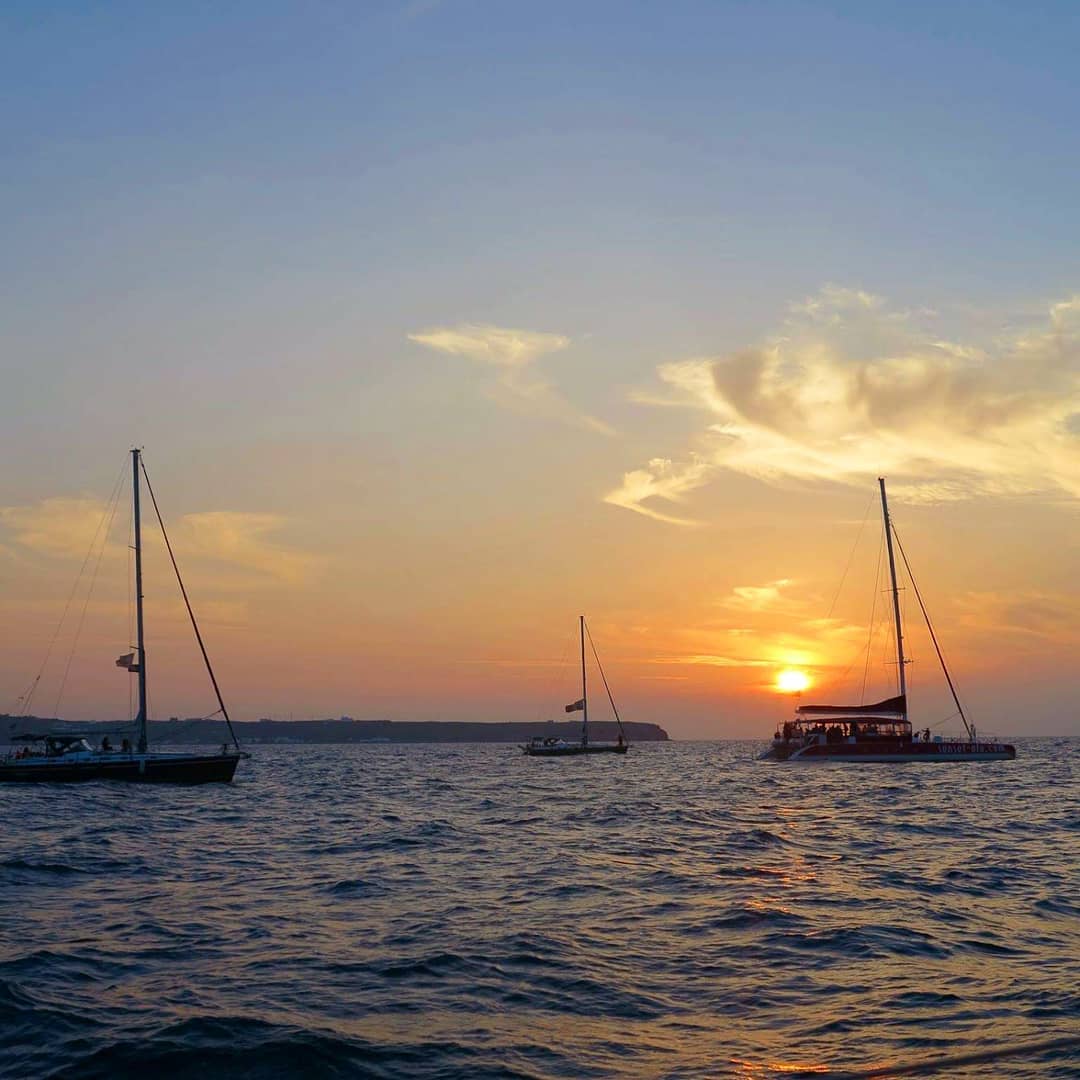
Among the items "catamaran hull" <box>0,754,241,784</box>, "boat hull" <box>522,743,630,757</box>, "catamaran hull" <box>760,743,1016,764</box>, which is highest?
"catamaran hull" <box>0,754,241,784</box>

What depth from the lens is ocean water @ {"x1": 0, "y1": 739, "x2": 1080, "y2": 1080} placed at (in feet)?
39.3

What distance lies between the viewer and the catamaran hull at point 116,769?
57.0m

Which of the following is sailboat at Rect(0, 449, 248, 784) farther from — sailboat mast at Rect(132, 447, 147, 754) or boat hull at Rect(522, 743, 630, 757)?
boat hull at Rect(522, 743, 630, 757)

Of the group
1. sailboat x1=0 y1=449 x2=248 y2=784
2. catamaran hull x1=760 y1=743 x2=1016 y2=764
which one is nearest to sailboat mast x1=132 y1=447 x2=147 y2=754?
sailboat x1=0 y1=449 x2=248 y2=784

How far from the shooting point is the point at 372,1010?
45.0 ft

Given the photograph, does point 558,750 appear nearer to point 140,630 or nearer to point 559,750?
point 559,750

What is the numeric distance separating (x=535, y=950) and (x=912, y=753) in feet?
259

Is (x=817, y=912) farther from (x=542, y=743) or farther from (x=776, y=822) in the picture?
(x=542, y=743)

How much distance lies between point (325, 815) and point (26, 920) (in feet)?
86.1

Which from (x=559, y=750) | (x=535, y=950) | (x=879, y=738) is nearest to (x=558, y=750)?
(x=559, y=750)

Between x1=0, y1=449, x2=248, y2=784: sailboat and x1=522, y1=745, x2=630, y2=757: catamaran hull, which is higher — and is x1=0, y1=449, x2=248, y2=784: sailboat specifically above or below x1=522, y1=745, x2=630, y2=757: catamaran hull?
above

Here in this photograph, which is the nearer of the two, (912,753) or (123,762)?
(123,762)

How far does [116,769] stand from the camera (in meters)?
56.9

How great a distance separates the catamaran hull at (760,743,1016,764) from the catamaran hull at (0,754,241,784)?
174 ft
